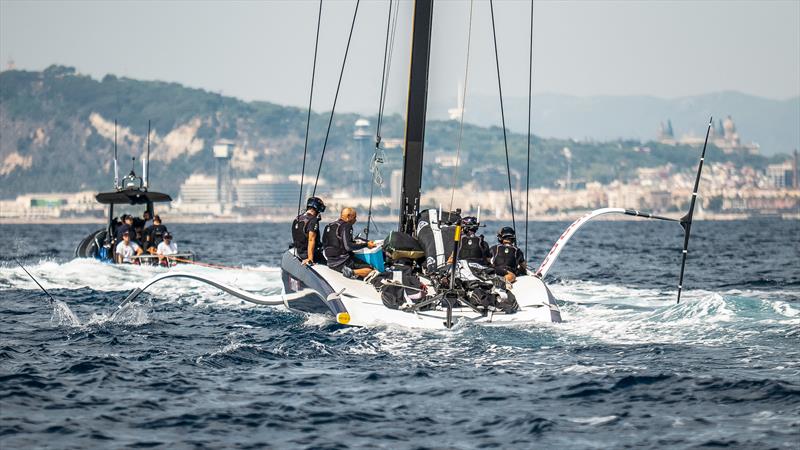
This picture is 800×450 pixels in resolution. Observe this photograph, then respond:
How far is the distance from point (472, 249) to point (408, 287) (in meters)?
1.91

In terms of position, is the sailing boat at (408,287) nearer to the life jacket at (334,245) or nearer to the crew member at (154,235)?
the life jacket at (334,245)

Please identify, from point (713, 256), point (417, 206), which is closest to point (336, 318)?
point (417, 206)

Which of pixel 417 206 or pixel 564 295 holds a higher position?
pixel 417 206

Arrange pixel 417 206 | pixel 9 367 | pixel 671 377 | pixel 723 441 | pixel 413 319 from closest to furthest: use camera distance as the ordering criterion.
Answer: pixel 723 441
pixel 671 377
pixel 9 367
pixel 413 319
pixel 417 206

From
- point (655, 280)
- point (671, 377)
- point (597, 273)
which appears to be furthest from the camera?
point (597, 273)

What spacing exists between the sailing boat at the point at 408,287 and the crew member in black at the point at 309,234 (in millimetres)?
195

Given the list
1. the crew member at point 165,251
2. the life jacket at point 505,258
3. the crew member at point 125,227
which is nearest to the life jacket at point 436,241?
the life jacket at point 505,258

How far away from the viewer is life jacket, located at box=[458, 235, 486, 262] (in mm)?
17531

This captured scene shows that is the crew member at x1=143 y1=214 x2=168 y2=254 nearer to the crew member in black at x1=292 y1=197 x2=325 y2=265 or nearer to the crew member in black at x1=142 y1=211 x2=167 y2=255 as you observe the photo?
the crew member in black at x1=142 y1=211 x2=167 y2=255

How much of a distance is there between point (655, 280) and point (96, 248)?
15.0 meters

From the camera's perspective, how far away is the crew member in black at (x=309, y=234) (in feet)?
58.6

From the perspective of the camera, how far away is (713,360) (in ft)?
44.9

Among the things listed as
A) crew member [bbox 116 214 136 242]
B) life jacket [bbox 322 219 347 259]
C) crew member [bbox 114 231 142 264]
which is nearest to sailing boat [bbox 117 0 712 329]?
life jacket [bbox 322 219 347 259]

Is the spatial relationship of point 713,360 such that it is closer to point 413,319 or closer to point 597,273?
point 413,319
